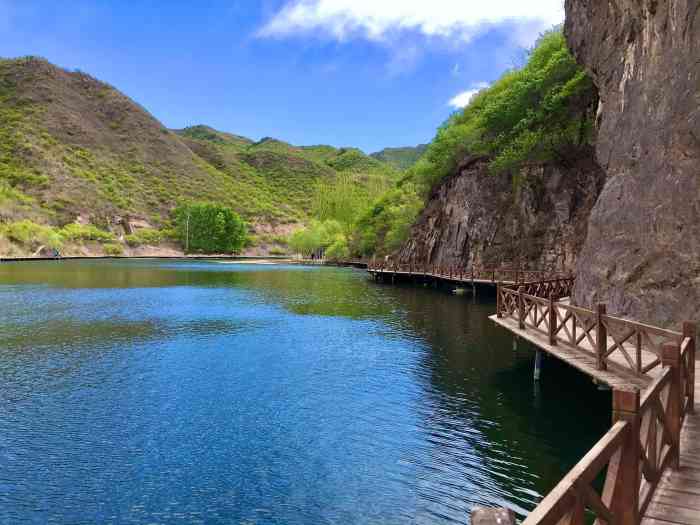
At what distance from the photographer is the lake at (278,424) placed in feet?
30.7

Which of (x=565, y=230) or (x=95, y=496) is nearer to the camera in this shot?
(x=95, y=496)

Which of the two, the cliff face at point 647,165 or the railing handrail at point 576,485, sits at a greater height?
the cliff face at point 647,165

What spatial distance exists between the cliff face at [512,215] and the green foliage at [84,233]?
93.2m

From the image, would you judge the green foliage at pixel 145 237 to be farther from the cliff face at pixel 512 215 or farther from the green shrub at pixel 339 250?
the cliff face at pixel 512 215

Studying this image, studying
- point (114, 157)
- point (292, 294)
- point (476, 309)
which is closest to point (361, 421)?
point (476, 309)

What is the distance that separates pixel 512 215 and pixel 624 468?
48306 millimetres

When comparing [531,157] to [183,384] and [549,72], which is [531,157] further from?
[183,384]

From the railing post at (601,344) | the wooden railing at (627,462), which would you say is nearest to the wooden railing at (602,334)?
the railing post at (601,344)

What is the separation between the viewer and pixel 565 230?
4403 centimetres

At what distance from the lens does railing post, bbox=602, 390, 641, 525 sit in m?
4.69

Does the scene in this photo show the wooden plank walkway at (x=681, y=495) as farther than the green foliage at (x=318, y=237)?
No

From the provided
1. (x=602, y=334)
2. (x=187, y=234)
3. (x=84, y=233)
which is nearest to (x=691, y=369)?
(x=602, y=334)

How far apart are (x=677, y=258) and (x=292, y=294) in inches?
1391

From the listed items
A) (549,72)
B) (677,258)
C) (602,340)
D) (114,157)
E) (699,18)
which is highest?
(114,157)
